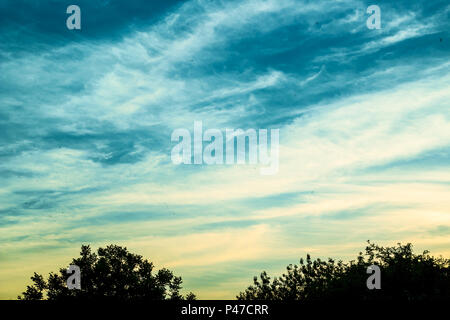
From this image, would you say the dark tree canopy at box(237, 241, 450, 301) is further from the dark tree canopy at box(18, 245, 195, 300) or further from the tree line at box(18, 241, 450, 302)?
the dark tree canopy at box(18, 245, 195, 300)

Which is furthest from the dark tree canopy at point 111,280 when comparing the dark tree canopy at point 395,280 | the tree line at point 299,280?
the dark tree canopy at point 395,280

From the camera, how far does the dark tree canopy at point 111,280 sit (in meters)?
45.5

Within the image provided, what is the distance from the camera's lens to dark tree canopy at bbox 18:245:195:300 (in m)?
45.5

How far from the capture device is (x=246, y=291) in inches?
2336

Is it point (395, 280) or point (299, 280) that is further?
point (299, 280)

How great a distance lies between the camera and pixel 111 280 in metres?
46.1

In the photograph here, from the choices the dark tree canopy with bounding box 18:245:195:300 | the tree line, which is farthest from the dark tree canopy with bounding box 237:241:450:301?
the dark tree canopy with bounding box 18:245:195:300

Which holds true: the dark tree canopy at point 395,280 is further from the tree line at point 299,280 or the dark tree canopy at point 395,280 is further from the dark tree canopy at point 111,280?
the dark tree canopy at point 111,280
